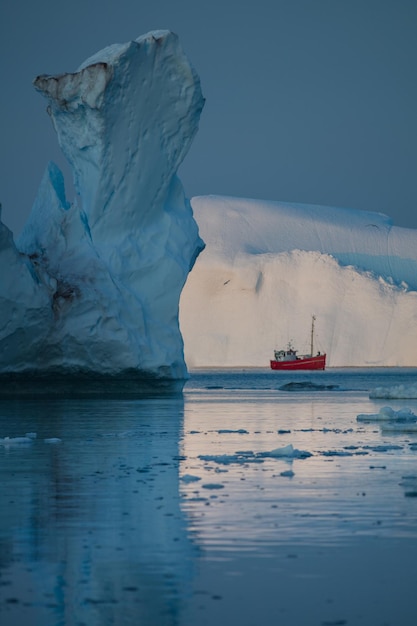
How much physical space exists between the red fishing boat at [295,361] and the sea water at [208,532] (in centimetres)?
5925

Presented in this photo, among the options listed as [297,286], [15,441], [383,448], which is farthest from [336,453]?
[297,286]

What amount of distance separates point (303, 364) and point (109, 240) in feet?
160

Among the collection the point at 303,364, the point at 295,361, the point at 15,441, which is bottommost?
the point at 15,441

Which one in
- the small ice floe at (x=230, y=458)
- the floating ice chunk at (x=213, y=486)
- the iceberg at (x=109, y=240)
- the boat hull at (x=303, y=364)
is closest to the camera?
the floating ice chunk at (x=213, y=486)

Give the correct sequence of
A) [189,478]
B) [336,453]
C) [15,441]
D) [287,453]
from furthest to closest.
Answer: [15,441] → [336,453] → [287,453] → [189,478]

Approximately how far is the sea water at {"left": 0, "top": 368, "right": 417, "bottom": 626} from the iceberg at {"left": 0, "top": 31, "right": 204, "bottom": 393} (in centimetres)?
1147

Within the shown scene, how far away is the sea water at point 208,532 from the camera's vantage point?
14.2ft

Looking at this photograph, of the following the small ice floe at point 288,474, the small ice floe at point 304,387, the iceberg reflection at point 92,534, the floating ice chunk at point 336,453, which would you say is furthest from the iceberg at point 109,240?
the small ice floe at point 288,474

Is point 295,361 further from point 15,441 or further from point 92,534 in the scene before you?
point 92,534

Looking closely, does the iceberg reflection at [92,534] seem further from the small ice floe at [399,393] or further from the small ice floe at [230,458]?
the small ice floe at [399,393]

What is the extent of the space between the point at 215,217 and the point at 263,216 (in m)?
3.65

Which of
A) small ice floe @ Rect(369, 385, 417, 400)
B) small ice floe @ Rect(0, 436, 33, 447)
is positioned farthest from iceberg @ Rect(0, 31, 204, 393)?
small ice floe @ Rect(0, 436, 33, 447)

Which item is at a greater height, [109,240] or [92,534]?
[109,240]

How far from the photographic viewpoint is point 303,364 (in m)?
73.3
